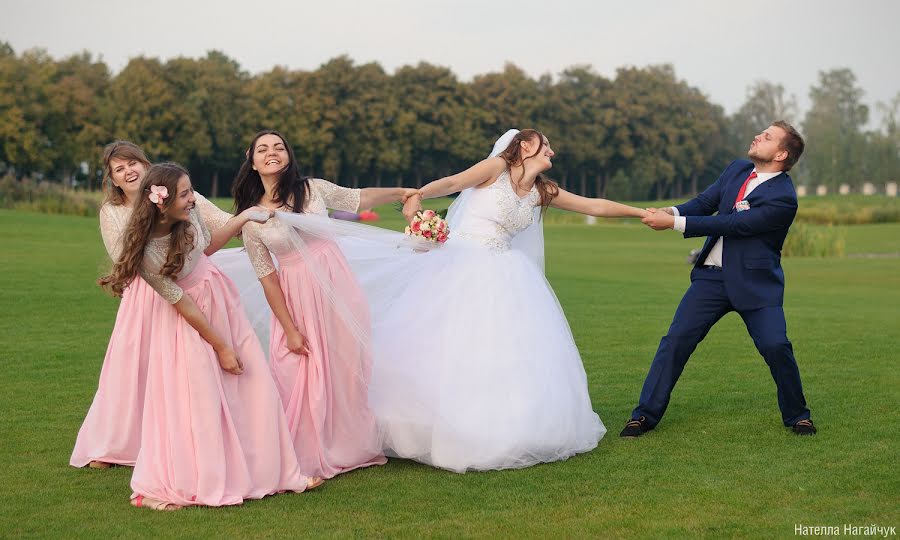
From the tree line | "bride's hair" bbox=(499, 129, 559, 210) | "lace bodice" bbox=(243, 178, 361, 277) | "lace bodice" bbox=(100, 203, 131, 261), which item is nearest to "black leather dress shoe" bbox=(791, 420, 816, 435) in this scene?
"bride's hair" bbox=(499, 129, 559, 210)

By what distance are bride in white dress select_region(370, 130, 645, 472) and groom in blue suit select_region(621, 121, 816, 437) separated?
2.76 ft

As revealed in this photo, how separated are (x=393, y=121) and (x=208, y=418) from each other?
7849cm

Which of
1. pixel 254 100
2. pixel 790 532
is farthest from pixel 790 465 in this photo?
pixel 254 100

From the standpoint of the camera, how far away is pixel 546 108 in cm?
9062

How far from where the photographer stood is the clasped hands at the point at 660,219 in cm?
863

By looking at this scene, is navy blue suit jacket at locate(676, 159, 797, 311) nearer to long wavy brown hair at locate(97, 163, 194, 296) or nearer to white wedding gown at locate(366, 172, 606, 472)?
white wedding gown at locate(366, 172, 606, 472)

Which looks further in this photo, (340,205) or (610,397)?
(610,397)

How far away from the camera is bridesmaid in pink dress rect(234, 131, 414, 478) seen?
7414 millimetres

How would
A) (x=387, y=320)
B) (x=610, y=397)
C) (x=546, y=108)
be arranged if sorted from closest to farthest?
(x=387, y=320)
(x=610, y=397)
(x=546, y=108)

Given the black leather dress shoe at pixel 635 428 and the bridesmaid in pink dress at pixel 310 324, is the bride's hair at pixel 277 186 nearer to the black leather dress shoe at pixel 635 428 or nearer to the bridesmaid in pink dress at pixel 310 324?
the bridesmaid in pink dress at pixel 310 324

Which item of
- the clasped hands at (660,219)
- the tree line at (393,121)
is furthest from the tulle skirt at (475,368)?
the tree line at (393,121)

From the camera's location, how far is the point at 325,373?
757 cm

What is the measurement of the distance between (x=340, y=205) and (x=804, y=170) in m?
113

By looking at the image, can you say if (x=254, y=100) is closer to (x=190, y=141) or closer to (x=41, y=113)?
(x=190, y=141)
